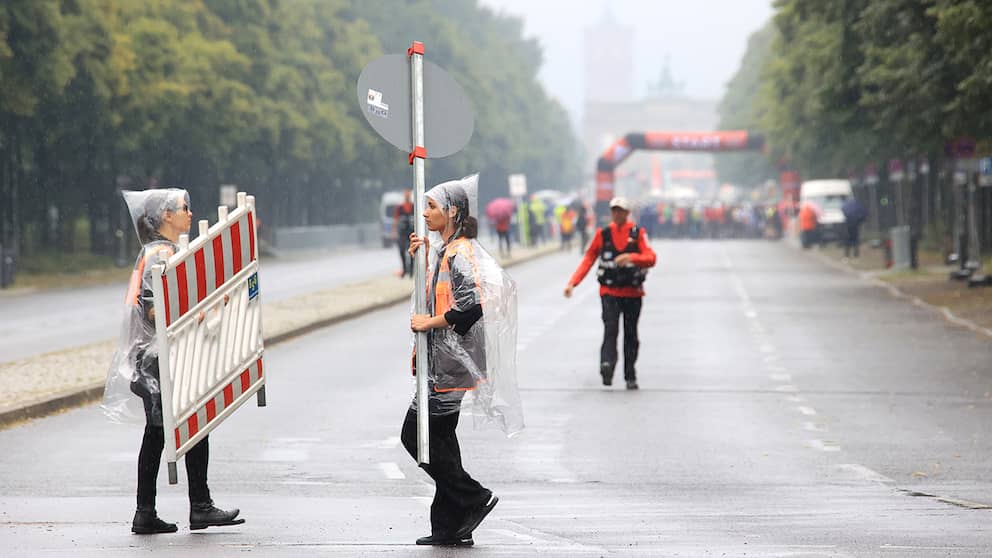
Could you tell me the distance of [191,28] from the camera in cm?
5584

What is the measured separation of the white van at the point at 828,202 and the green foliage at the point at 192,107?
16.5 meters

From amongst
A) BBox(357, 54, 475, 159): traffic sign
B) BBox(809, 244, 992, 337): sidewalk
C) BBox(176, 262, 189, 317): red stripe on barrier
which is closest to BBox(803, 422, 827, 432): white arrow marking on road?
BBox(357, 54, 475, 159): traffic sign

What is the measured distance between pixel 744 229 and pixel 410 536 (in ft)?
278

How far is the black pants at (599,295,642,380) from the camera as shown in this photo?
16.9m

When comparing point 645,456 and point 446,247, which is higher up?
point 446,247

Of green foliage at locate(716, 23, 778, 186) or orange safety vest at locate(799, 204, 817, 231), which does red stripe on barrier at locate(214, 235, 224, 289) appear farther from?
green foliage at locate(716, 23, 778, 186)

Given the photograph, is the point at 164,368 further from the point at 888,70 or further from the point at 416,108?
the point at 888,70

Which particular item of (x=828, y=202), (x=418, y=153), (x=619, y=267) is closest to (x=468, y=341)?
(x=418, y=153)

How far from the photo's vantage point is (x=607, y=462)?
12.1 metres

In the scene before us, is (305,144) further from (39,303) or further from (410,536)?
(410,536)

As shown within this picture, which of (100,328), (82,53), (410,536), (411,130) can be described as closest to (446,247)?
(411,130)

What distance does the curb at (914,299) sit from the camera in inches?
985

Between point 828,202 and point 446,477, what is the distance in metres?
59.5

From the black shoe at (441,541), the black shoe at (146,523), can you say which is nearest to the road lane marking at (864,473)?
the black shoe at (441,541)
